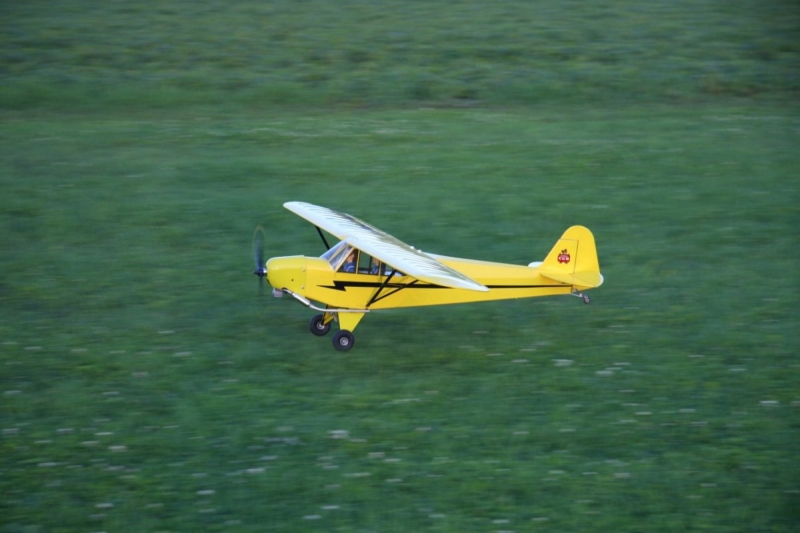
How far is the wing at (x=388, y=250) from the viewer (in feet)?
38.2

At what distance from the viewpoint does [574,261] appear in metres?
13.6

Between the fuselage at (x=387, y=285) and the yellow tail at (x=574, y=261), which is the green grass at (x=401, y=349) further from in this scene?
the yellow tail at (x=574, y=261)

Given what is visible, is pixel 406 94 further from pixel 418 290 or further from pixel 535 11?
pixel 418 290

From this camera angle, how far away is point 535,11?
35.7 meters

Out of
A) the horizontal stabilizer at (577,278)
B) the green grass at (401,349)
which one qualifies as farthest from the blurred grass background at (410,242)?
the horizontal stabilizer at (577,278)

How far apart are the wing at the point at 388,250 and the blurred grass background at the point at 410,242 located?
1.54 m

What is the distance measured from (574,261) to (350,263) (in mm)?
3562

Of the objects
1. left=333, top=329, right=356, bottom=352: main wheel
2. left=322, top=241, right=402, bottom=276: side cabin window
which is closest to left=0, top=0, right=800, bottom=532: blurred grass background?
left=333, top=329, right=356, bottom=352: main wheel

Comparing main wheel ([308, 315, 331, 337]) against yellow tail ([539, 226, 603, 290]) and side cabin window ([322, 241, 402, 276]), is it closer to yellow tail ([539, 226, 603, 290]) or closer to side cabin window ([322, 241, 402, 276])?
side cabin window ([322, 241, 402, 276])

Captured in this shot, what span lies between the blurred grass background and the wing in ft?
5.07

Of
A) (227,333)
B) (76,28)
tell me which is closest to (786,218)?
(227,333)

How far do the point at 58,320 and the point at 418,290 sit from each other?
6.01 metres

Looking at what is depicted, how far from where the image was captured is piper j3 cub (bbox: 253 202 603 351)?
1321cm

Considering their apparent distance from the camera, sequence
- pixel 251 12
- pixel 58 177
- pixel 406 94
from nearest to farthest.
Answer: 1. pixel 58 177
2. pixel 406 94
3. pixel 251 12
